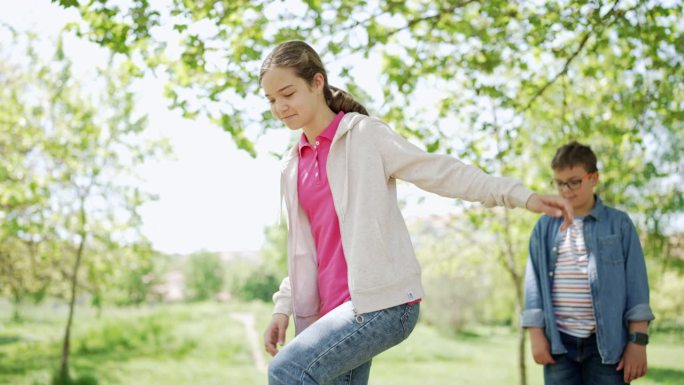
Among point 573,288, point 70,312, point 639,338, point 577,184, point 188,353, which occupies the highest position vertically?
point 577,184

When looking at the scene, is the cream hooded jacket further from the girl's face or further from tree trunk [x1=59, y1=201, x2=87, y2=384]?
tree trunk [x1=59, y1=201, x2=87, y2=384]

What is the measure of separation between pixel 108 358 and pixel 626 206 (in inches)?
503

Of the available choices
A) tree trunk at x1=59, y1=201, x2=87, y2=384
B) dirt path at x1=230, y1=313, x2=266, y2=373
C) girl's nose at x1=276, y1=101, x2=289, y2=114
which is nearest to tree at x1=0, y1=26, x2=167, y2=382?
tree trunk at x1=59, y1=201, x2=87, y2=384

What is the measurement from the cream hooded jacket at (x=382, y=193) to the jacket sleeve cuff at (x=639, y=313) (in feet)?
5.32

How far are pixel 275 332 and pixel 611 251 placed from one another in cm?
182

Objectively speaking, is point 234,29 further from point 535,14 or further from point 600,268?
point 600,268

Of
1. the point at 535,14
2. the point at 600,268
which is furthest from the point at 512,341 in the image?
the point at 600,268

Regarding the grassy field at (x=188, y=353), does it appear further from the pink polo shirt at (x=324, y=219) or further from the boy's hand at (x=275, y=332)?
the pink polo shirt at (x=324, y=219)

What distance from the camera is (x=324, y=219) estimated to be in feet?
8.28

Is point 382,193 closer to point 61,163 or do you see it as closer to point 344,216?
point 344,216

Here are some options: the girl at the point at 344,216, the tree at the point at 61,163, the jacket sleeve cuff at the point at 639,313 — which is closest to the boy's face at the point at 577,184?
the jacket sleeve cuff at the point at 639,313

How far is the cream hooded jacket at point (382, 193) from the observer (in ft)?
7.38

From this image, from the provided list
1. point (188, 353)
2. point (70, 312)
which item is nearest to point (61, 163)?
point (70, 312)

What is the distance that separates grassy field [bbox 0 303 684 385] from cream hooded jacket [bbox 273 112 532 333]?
42.2ft
